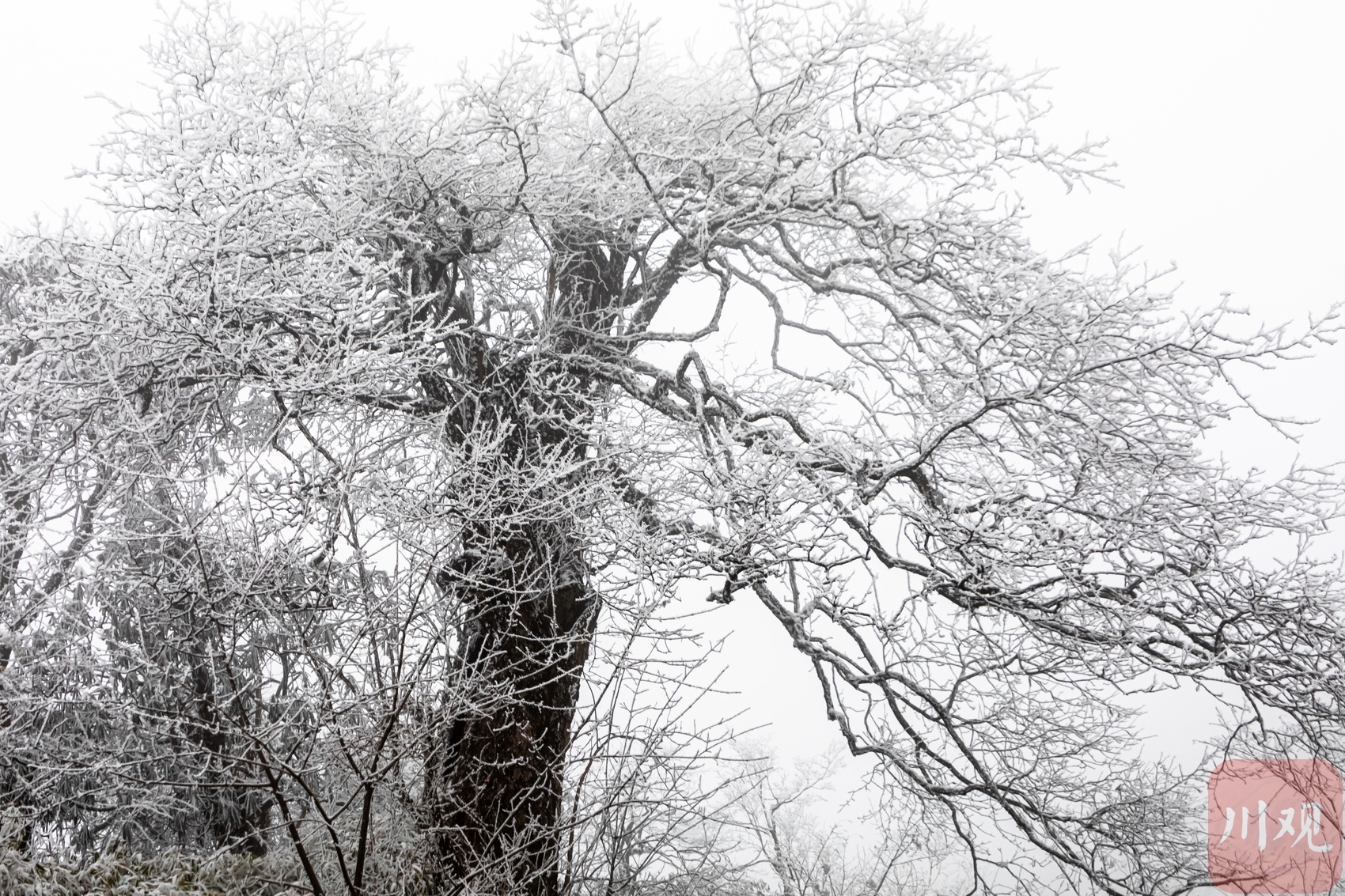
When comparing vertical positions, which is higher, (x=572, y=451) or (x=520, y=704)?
(x=572, y=451)

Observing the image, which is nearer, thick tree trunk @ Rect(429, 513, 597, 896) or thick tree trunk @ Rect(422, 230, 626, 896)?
thick tree trunk @ Rect(422, 230, 626, 896)

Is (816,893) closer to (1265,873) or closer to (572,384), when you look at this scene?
(1265,873)

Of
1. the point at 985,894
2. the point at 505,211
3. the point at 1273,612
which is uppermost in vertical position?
the point at 505,211

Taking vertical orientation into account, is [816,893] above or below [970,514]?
below

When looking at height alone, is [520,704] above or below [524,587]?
below

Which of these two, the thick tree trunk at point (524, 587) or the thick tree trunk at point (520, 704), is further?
the thick tree trunk at point (520, 704)

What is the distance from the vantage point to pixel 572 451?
5.76 meters

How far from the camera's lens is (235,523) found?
4918 mm

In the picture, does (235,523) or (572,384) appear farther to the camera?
(572,384)

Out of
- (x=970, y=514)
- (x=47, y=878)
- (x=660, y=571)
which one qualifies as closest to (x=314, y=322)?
(x=660, y=571)

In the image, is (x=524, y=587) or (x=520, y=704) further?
(x=524, y=587)

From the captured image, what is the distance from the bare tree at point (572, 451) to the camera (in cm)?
472

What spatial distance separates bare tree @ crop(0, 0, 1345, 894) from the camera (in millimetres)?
4723

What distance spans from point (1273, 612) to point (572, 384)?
A: 382 centimetres
